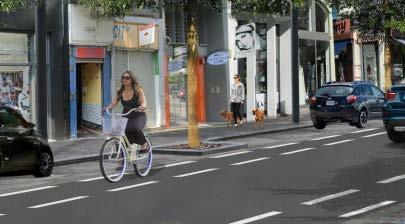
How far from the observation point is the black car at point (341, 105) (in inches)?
805

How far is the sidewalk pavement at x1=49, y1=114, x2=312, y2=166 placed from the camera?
14.7 m

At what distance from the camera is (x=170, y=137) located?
19.0 metres

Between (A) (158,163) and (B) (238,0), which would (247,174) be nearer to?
(A) (158,163)

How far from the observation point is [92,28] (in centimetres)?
1959

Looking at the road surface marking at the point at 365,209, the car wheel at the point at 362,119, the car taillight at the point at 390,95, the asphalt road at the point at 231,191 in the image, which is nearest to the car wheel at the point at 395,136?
the car taillight at the point at 390,95

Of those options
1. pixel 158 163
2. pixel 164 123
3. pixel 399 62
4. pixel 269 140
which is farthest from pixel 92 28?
pixel 399 62

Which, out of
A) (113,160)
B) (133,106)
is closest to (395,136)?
(133,106)

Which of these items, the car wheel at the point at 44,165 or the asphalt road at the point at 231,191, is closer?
the asphalt road at the point at 231,191

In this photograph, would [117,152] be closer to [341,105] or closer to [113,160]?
[113,160]

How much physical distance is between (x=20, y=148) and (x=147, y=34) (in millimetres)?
10068

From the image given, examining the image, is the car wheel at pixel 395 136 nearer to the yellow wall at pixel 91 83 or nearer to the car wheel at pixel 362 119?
the car wheel at pixel 362 119

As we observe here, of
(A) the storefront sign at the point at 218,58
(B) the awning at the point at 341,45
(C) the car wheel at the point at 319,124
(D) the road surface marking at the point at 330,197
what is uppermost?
(B) the awning at the point at 341,45

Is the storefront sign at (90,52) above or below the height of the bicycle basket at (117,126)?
above

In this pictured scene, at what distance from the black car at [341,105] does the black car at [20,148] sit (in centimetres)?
1085
